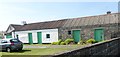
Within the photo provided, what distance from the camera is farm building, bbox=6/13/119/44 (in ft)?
84.1

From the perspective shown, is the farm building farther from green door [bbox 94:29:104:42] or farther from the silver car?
the silver car

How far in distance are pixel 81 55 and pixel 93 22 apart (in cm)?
2277

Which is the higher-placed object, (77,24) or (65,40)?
(77,24)

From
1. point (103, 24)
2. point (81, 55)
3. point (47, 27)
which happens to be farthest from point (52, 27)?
point (81, 55)

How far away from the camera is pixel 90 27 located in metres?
26.9

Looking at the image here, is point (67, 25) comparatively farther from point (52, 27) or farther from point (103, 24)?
point (103, 24)

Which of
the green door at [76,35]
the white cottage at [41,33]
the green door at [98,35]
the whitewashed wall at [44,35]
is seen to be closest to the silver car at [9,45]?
the green door at [76,35]

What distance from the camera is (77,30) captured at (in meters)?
28.2

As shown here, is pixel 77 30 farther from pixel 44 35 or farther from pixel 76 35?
pixel 44 35

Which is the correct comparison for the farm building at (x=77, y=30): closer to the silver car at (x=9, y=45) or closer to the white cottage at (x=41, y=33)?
the white cottage at (x=41, y=33)

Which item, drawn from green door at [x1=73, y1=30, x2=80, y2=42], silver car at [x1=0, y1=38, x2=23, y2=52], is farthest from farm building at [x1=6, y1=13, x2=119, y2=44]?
silver car at [x1=0, y1=38, x2=23, y2=52]

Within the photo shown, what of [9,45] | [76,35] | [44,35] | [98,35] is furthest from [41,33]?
[9,45]

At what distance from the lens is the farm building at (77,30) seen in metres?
25.6

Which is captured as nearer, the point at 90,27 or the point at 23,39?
the point at 90,27
